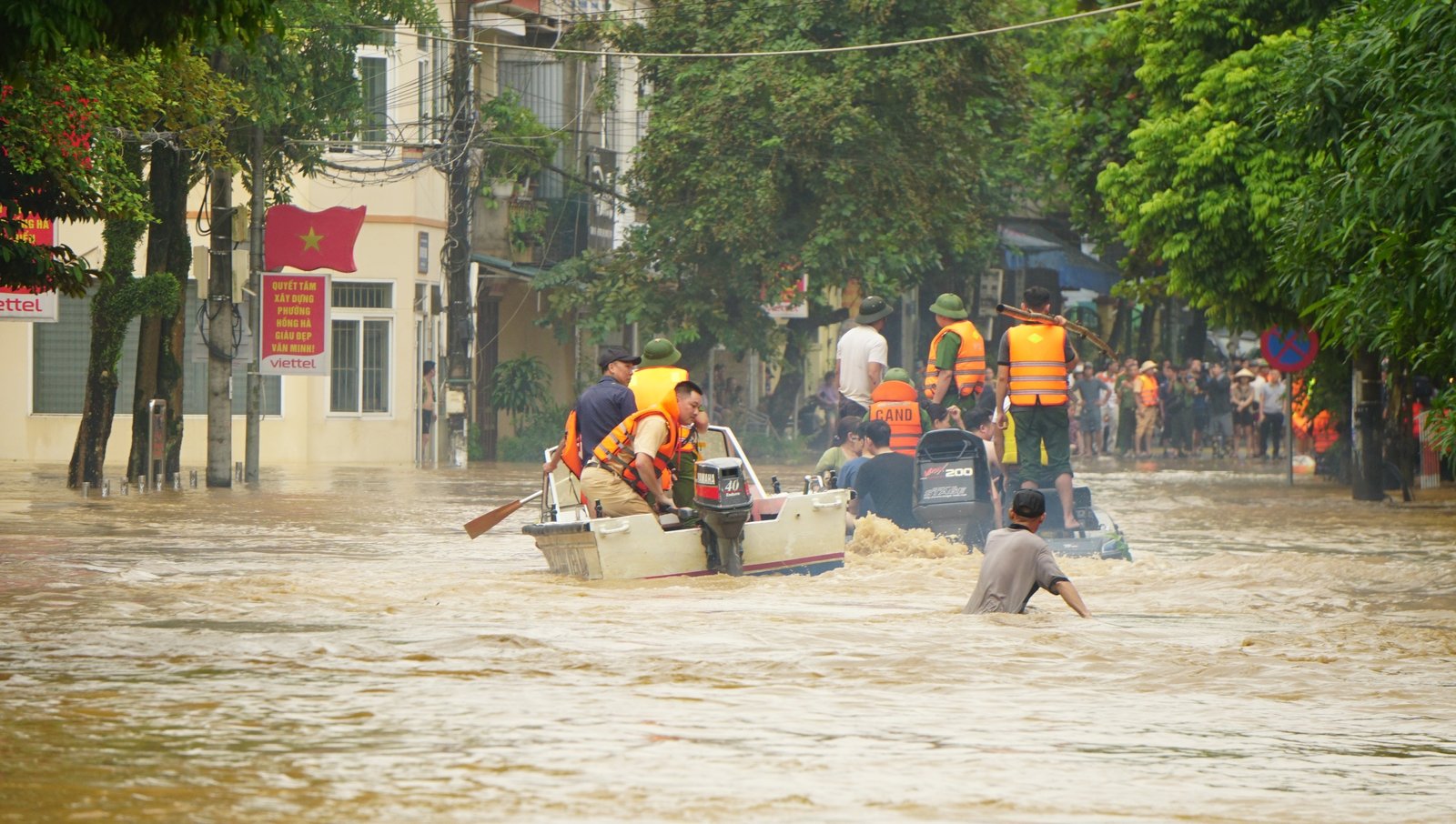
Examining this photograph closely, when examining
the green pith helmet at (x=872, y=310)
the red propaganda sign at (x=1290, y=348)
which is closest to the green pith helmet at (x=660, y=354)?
the green pith helmet at (x=872, y=310)

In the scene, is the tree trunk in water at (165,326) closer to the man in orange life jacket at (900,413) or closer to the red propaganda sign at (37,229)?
the red propaganda sign at (37,229)

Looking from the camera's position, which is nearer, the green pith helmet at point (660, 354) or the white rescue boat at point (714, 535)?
the white rescue boat at point (714, 535)

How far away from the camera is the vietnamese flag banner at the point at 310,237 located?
1244 inches

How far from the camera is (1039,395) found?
56.8 feet

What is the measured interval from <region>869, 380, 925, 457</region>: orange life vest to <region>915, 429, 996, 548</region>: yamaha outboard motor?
1.58m

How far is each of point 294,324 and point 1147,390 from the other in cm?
2019

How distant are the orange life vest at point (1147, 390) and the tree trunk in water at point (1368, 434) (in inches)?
704

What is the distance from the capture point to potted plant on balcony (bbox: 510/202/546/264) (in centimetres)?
4244

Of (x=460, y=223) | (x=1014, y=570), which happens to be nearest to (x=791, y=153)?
(x=460, y=223)

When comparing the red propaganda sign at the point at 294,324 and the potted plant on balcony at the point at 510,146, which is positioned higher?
the potted plant on balcony at the point at 510,146

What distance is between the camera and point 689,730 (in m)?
9.09

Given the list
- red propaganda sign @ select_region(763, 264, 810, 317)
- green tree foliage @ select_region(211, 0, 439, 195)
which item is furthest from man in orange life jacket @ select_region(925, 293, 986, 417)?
red propaganda sign @ select_region(763, 264, 810, 317)

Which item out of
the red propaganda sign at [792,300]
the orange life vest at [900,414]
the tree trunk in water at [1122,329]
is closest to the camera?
the orange life vest at [900,414]

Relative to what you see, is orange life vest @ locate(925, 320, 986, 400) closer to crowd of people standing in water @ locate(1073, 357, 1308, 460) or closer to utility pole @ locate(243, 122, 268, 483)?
utility pole @ locate(243, 122, 268, 483)
